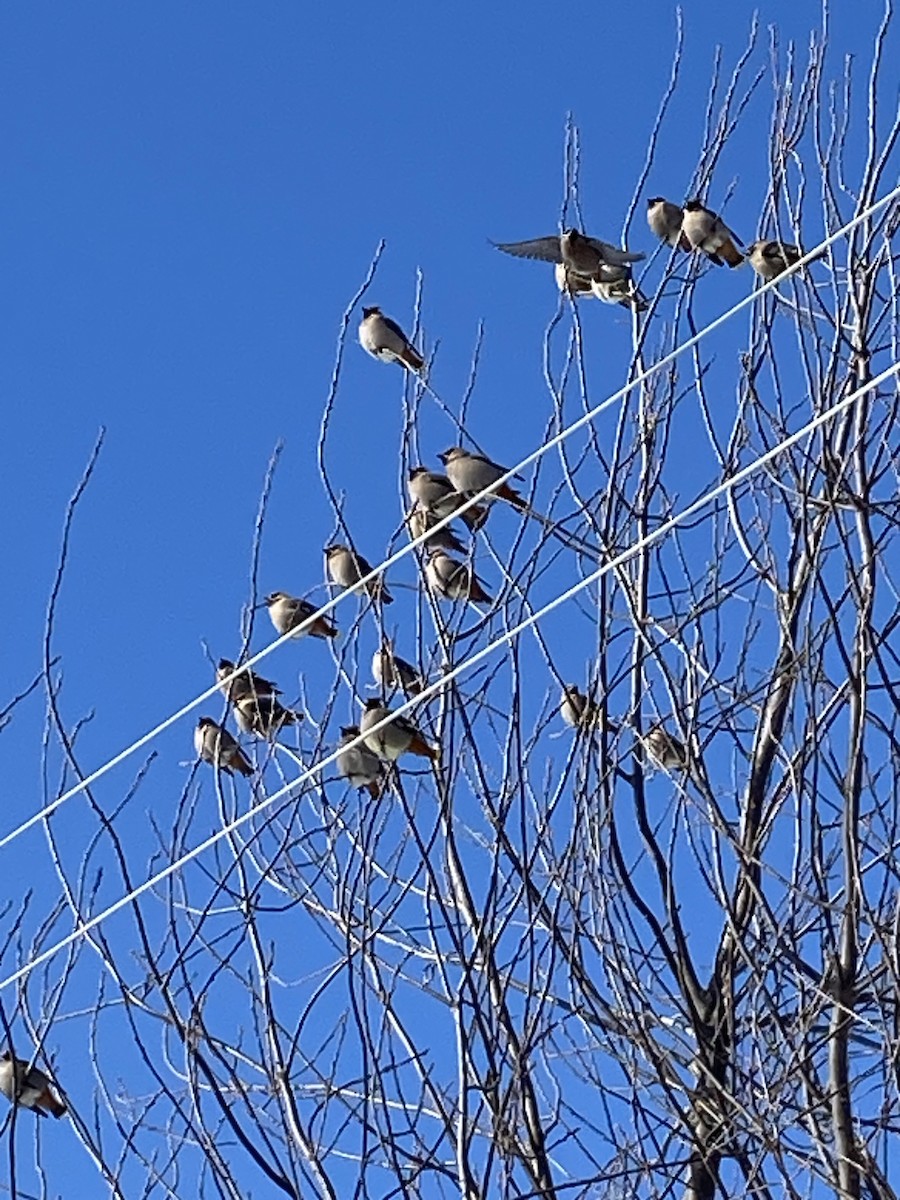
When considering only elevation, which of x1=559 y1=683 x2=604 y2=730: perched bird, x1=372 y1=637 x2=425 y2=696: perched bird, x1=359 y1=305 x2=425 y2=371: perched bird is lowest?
x1=559 y1=683 x2=604 y2=730: perched bird

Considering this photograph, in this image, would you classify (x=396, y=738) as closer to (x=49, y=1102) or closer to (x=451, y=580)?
(x=451, y=580)

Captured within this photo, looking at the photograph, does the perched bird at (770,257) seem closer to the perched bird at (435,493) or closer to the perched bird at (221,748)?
the perched bird at (435,493)

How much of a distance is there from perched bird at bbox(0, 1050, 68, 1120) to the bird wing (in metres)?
3.01

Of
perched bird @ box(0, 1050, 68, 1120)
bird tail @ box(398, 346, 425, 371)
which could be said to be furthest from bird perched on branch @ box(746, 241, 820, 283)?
perched bird @ box(0, 1050, 68, 1120)

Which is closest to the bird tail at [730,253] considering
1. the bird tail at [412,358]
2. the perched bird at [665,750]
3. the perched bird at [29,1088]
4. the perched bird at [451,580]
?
the bird tail at [412,358]

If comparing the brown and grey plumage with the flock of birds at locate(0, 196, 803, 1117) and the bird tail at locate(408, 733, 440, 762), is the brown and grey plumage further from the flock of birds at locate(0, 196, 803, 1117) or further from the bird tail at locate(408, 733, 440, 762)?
the bird tail at locate(408, 733, 440, 762)

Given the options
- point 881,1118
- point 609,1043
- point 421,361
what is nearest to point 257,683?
point 421,361

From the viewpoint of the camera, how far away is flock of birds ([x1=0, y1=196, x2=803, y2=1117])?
6.18 meters

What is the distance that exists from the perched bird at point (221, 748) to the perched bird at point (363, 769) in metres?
0.34

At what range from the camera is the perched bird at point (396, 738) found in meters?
6.21

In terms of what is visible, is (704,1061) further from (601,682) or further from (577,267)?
(577,267)

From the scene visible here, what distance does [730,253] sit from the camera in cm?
805

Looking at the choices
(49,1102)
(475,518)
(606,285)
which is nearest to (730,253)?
(606,285)

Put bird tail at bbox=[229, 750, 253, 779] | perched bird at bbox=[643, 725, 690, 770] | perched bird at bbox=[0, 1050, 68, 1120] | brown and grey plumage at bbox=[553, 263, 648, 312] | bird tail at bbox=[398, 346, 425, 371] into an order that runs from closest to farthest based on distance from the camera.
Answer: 1. perched bird at bbox=[0, 1050, 68, 1120]
2. perched bird at bbox=[643, 725, 690, 770]
3. bird tail at bbox=[398, 346, 425, 371]
4. bird tail at bbox=[229, 750, 253, 779]
5. brown and grey plumage at bbox=[553, 263, 648, 312]
